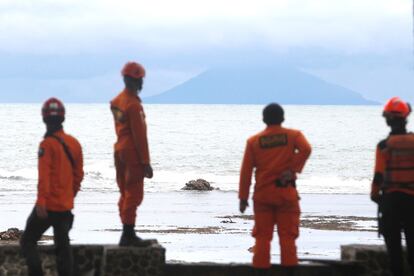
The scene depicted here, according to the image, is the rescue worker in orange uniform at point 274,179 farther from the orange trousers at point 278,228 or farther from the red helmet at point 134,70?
the red helmet at point 134,70

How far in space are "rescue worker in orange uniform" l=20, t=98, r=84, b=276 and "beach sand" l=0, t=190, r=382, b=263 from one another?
765 cm

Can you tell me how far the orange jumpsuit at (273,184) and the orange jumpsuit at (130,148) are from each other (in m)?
1.01

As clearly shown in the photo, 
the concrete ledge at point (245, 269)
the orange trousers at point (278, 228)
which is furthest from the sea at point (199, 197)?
the orange trousers at point (278, 228)

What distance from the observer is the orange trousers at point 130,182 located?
10.6m

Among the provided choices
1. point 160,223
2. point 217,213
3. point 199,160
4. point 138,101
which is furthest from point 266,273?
point 199,160

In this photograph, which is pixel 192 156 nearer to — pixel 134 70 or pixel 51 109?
pixel 134 70

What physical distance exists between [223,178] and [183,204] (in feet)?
74.1

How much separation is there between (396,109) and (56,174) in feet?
10.5

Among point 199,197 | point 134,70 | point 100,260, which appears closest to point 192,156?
point 199,197

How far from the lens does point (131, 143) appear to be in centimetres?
1060

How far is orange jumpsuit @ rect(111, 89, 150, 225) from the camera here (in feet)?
34.4

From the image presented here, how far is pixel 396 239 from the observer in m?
10.2

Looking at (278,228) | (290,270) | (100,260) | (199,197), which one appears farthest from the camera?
(199,197)

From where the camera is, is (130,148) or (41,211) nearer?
(41,211)
